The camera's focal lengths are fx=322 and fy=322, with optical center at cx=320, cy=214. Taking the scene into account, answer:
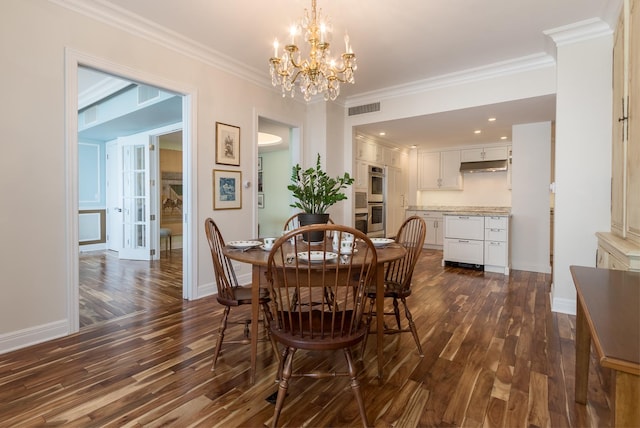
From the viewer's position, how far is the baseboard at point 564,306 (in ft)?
10.0

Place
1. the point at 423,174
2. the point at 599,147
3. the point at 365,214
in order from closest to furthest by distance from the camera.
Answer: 1. the point at 599,147
2. the point at 365,214
3. the point at 423,174

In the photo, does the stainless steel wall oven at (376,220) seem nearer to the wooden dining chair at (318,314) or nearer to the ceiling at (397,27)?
the ceiling at (397,27)

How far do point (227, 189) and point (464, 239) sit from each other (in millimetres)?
3640

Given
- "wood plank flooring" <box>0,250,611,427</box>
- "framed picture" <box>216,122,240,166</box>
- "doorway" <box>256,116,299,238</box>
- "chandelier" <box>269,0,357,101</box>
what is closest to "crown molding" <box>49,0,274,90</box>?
"framed picture" <box>216,122,240,166</box>

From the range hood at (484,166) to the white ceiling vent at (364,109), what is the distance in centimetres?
298

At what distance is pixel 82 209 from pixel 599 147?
8285 millimetres

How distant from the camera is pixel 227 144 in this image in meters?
3.75

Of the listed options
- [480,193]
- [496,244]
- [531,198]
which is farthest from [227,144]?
[480,193]

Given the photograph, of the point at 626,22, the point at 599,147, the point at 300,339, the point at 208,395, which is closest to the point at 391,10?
the point at 626,22

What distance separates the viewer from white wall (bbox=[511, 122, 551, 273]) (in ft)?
15.4

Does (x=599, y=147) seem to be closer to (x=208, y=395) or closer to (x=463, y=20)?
(x=463, y=20)

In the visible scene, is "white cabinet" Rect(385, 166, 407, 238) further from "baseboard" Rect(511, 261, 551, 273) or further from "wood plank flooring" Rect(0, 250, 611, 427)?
"wood plank flooring" Rect(0, 250, 611, 427)

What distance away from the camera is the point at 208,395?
5.72 feet

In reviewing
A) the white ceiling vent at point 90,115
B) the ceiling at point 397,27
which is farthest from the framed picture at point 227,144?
the white ceiling vent at point 90,115
